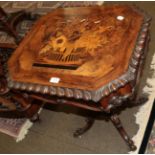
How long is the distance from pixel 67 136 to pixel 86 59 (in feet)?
2.01

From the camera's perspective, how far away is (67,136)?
1699 mm

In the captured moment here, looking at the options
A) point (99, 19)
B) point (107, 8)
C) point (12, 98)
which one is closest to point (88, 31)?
point (99, 19)

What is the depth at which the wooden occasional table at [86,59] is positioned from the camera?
121cm

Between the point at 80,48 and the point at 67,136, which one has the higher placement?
the point at 80,48

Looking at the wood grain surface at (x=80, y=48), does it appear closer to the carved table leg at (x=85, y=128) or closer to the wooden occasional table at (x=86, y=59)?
the wooden occasional table at (x=86, y=59)

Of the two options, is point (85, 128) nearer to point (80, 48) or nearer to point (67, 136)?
point (67, 136)

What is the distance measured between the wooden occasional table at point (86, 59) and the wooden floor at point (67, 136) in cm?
8

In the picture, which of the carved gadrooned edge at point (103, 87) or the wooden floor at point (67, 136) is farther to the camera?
the wooden floor at point (67, 136)

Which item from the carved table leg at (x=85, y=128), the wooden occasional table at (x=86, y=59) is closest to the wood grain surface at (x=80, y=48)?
the wooden occasional table at (x=86, y=59)

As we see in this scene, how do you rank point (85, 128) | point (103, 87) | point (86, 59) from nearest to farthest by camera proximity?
1. point (103, 87)
2. point (86, 59)
3. point (85, 128)

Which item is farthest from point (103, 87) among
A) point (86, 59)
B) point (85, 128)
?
point (85, 128)

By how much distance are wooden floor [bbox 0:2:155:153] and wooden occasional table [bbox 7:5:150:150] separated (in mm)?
83

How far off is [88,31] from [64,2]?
1.41 m

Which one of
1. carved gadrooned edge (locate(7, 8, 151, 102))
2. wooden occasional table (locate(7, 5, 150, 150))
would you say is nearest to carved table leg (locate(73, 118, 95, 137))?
wooden occasional table (locate(7, 5, 150, 150))
